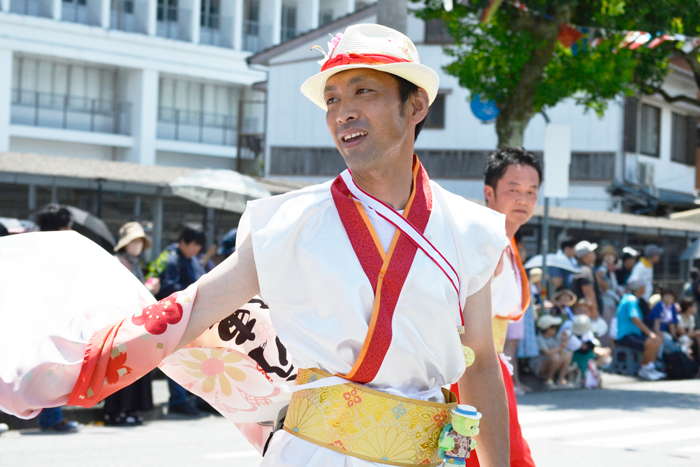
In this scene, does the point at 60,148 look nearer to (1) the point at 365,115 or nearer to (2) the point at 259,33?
(2) the point at 259,33

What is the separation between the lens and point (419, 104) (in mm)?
2459

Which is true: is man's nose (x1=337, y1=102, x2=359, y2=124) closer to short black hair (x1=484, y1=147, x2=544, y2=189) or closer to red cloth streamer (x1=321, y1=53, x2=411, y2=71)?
red cloth streamer (x1=321, y1=53, x2=411, y2=71)

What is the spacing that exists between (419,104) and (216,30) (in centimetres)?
3632

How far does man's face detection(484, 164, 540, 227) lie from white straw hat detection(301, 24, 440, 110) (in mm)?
1758

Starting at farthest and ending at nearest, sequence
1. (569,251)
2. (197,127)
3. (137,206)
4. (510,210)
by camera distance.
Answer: (197,127)
(569,251)
(137,206)
(510,210)

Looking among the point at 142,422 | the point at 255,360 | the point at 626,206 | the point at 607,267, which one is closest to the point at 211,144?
the point at 626,206

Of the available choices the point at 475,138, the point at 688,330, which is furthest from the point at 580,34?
the point at 475,138

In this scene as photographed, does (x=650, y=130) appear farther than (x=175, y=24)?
No

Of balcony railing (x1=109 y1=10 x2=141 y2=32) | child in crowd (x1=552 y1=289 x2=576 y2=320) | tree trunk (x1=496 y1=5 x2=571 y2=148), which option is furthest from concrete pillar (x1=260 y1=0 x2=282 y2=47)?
child in crowd (x1=552 y1=289 x2=576 y2=320)

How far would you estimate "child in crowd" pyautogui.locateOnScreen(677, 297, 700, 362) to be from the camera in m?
13.7

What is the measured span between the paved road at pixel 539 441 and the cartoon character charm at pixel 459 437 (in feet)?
14.0

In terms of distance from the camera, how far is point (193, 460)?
6.37m

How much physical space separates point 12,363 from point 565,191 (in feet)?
30.6

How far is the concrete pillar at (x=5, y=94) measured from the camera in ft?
102
